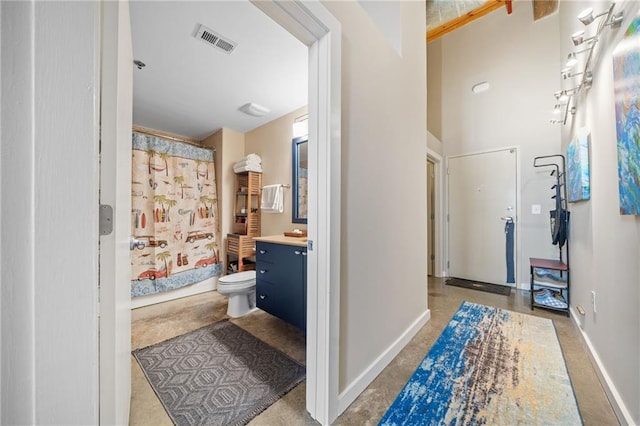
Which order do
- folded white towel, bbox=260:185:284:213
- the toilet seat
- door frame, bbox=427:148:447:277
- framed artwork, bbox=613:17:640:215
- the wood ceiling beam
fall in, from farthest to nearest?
door frame, bbox=427:148:447:277, the wood ceiling beam, folded white towel, bbox=260:185:284:213, the toilet seat, framed artwork, bbox=613:17:640:215

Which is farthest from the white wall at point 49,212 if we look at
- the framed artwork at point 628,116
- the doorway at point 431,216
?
the doorway at point 431,216

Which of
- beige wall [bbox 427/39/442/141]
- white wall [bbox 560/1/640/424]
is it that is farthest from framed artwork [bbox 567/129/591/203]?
beige wall [bbox 427/39/442/141]

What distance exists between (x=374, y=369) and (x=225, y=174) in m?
3.03

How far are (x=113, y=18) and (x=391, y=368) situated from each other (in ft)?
6.75

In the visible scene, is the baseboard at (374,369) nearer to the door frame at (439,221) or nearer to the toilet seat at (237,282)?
the toilet seat at (237,282)

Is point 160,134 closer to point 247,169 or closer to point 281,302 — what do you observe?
point 247,169

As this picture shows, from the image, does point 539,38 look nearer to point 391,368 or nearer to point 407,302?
point 407,302

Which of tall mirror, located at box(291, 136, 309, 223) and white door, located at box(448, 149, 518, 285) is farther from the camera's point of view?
white door, located at box(448, 149, 518, 285)

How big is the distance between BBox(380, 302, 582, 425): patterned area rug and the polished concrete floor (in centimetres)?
6

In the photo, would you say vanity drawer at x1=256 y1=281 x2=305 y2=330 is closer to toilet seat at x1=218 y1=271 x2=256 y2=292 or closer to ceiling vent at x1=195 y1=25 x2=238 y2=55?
toilet seat at x1=218 y1=271 x2=256 y2=292

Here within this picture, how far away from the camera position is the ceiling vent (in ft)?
5.75

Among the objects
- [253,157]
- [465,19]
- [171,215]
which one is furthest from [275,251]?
[465,19]

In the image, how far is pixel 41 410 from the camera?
406 millimetres

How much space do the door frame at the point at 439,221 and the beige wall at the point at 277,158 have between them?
7.44 feet
